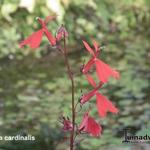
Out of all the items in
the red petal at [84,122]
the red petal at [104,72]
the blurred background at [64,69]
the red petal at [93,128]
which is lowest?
the red petal at [93,128]

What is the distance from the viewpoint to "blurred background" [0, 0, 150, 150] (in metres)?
3.07

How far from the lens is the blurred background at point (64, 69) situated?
10.1 ft

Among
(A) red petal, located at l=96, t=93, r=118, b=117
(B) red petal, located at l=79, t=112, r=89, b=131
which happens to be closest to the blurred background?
(B) red petal, located at l=79, t=112, r=89, b=131

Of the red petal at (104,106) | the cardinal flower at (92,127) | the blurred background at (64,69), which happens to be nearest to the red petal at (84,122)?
the cardinal flower at (92,127)

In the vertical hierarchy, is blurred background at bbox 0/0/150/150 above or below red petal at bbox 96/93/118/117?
above

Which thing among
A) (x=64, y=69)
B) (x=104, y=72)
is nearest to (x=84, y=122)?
(x=104, y=72)

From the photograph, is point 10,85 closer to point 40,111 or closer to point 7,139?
point 40,111

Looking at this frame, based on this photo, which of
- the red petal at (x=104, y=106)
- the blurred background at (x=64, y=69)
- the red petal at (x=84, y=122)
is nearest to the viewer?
the red petal at (x=104, y=106)

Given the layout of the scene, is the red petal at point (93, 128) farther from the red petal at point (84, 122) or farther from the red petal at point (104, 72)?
the red petal at point (104, 72)

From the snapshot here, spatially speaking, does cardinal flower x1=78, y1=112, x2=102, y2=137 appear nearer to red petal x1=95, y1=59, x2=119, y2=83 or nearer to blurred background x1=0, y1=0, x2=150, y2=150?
red petal x1=95, y1=59, x2=119, y2=83

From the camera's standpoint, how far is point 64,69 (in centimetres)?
405

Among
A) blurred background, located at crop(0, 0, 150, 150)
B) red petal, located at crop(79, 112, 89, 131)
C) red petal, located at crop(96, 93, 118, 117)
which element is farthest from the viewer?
blurred background, located at crop(0, 0, 150, 150)

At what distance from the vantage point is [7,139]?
255 cm

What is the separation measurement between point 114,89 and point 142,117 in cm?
48
